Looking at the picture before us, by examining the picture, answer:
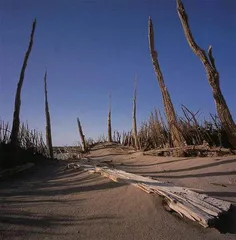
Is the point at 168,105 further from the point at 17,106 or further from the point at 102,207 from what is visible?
the point at 102,207

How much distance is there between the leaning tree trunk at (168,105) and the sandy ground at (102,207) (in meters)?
1.66

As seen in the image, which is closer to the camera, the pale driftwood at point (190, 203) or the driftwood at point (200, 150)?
the pale driftwood at point (190, 203)

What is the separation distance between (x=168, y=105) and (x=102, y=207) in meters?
4.77

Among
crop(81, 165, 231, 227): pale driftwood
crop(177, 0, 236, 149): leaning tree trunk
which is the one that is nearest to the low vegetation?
crop(177, 0, 236, 149): leaning tree trunk

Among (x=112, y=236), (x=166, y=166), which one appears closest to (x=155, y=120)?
(x=166, y=166)

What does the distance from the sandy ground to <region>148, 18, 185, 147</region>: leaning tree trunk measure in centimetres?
166

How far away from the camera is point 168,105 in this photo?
7820mm

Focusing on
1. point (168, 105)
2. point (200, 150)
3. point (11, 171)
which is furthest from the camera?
point (168, 105)

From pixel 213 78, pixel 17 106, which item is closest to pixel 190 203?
pixel 213 78

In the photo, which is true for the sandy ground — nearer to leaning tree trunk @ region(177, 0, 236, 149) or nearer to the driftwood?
the driftwood

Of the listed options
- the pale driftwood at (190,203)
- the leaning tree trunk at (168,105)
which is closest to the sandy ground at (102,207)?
the pale driftwood at (190,203)

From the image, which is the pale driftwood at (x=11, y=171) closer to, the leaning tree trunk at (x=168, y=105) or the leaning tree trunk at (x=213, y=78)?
the leaning tree trunk at (x=168, y=105)

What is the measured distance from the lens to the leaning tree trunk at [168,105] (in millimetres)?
7320

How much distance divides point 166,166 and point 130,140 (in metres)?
6.00
